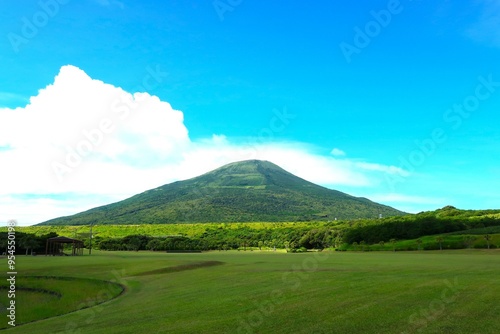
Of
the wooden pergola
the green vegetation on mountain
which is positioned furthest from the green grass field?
the green vegetation on mountain

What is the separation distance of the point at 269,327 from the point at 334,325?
7.67ft

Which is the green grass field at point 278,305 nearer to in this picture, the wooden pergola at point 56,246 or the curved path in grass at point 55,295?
the curved path in grass at point 55,295

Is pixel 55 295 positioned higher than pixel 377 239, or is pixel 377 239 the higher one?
pixel 377 239

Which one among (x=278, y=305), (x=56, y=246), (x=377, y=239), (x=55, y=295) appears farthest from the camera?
(x=377, y=239)

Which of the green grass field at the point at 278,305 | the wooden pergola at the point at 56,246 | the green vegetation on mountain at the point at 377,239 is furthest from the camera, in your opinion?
the green vegetation on mountain at the point at 377,239

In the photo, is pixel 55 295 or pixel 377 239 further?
pixel 377 239

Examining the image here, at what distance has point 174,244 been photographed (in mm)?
105000

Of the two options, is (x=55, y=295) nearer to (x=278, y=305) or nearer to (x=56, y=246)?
(x=278, y=305)

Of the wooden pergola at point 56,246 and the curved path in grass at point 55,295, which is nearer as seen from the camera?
the curved path in grass at point 55,295

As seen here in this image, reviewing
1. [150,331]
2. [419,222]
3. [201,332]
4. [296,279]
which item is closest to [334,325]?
[201,332]

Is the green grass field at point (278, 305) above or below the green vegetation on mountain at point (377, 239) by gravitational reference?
below

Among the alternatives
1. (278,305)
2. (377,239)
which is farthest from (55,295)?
(377,239)

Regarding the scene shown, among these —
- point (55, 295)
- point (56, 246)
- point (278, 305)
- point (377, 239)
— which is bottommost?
point (55, 295)

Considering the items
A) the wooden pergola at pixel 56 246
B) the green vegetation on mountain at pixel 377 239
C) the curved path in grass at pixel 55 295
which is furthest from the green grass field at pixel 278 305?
the green vegetation on mountain at pixel 377 239
